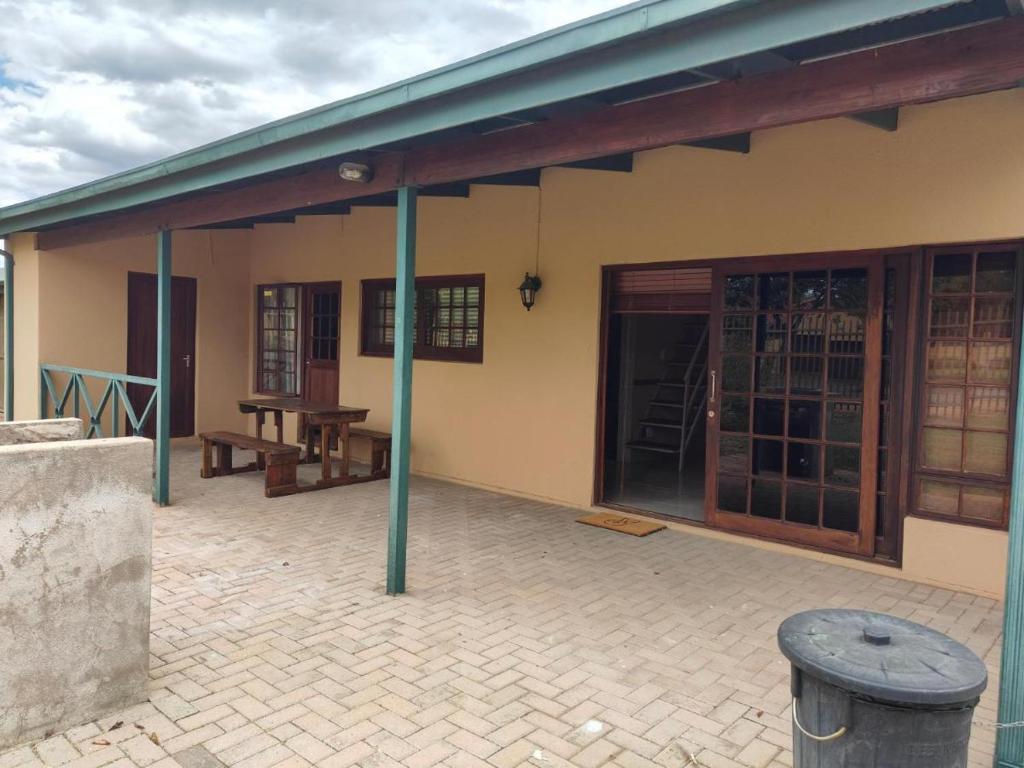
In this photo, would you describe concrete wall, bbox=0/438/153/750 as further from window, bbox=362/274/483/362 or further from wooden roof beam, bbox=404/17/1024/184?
window, bbox=362/274/483/362

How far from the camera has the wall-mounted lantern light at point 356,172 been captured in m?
4.06

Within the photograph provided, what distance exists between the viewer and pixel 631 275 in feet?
18.9

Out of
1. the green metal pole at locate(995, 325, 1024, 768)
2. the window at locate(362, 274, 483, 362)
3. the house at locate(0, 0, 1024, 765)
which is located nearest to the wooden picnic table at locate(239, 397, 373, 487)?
the house at locate(0, 0, 1024, 765)

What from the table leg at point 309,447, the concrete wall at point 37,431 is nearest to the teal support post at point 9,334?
the table leg at point 309,447

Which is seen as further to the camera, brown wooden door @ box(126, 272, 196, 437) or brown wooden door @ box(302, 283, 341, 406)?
brown wooden door @ box(126, 272, 196, 437)

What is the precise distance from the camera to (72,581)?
7.97ft

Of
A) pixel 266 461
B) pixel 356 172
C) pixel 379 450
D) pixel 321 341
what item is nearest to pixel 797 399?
pixel 356 172

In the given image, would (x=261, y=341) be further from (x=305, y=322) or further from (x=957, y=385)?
(x=957, y=385)

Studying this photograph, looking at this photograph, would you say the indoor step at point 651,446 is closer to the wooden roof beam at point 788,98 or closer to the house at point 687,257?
the house at point 687,257

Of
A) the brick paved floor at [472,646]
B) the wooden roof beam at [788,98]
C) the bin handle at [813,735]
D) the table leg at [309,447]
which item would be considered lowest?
the brick paved floor at [472,646]

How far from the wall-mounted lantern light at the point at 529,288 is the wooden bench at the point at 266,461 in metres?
2.50

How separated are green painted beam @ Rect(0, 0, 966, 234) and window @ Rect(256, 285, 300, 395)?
4.17 metres

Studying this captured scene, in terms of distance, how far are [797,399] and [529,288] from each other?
247cm

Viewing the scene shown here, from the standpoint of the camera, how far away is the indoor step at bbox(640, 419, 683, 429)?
27.3 feet
